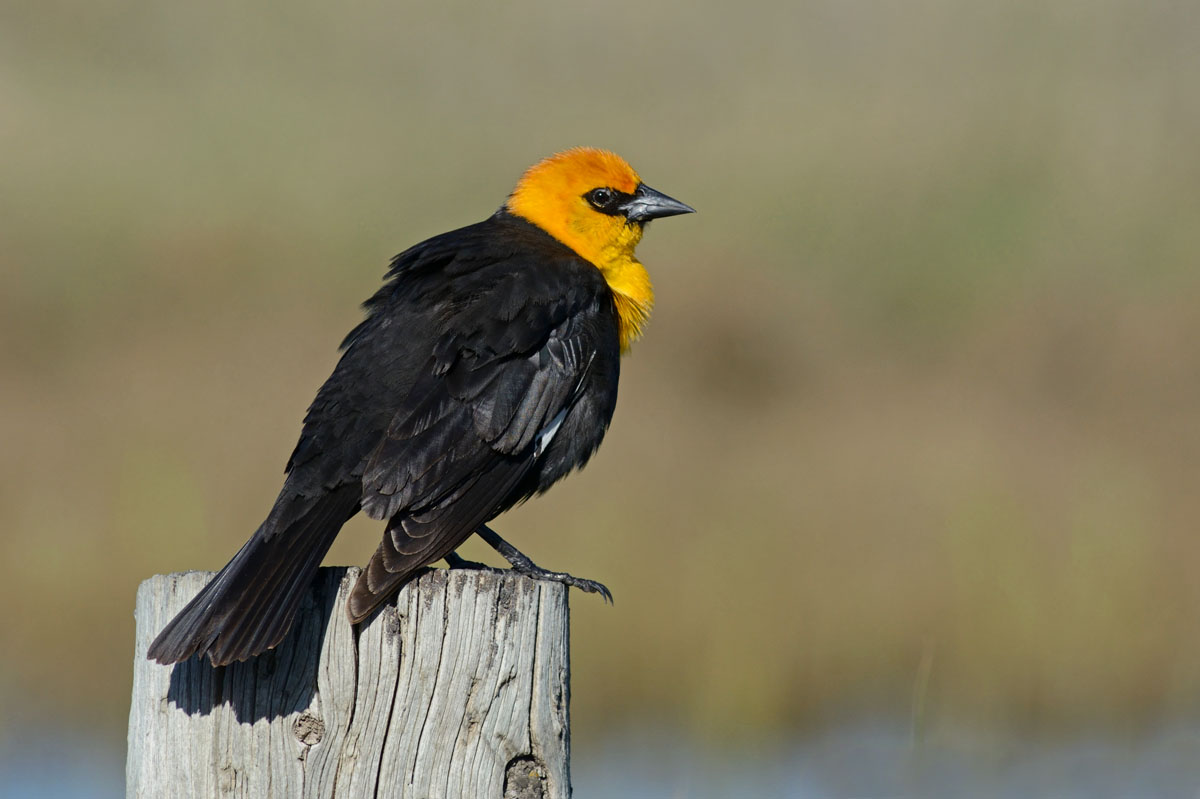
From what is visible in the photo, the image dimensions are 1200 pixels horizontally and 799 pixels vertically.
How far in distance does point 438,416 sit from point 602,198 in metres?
1.64

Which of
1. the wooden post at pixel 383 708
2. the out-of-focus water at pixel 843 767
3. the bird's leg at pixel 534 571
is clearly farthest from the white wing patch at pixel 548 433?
the out-of-focus water at pixel 843 767

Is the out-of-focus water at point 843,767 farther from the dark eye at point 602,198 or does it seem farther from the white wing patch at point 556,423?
the dark eye at point 602,198

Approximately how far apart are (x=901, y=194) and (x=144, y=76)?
9900mm

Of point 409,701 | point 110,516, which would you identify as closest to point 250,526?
point 110,516

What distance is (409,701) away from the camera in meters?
2.90

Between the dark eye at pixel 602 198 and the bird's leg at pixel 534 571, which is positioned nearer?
the bird's leg at pixel 534 571

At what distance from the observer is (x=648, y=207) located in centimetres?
529

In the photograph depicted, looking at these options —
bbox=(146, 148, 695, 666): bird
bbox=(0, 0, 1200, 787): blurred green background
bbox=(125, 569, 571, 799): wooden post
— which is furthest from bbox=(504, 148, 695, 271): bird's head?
bbox=(125, 569, 571, 799): wooden post

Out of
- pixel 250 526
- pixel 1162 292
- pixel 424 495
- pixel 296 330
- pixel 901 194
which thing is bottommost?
pixel 250 526

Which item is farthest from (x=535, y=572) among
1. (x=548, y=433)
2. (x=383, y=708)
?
(x=383, y=708)

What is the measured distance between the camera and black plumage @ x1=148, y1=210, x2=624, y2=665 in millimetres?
3157

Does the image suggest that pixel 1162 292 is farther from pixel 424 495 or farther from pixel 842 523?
pixel 424 495

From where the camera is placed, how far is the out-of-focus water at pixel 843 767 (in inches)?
229

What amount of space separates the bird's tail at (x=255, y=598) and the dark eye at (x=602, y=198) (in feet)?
6.83
